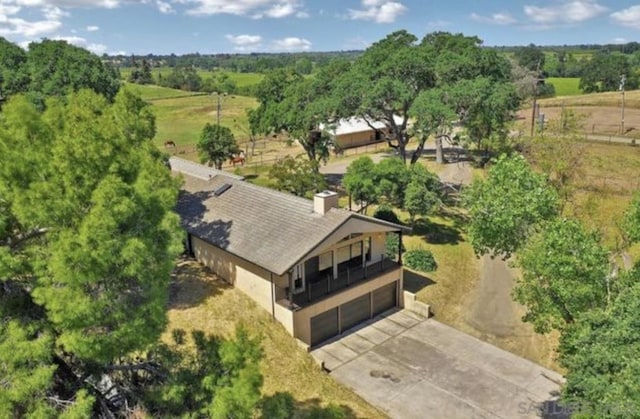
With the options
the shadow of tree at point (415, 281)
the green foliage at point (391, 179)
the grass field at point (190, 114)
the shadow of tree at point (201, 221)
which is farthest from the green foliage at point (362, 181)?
the grass field at point (190, 114)

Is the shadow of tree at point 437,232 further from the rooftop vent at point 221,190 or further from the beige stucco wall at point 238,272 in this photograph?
the beige stucco wall at point 238,272

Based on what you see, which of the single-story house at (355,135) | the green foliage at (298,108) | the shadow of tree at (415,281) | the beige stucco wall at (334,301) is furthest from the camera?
the single-story house at (355,135)

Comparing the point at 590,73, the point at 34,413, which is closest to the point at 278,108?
the point at 34,413

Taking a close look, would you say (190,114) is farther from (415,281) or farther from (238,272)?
(238,272)

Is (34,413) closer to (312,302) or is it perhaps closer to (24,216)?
(24,216)

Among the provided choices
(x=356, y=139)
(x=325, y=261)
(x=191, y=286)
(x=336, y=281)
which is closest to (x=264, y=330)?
(x=336, y=281)

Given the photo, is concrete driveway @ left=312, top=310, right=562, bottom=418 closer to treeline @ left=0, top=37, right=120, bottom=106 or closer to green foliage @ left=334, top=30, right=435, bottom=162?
green foliage @ left=334, top=30, right=435, bottom=162
